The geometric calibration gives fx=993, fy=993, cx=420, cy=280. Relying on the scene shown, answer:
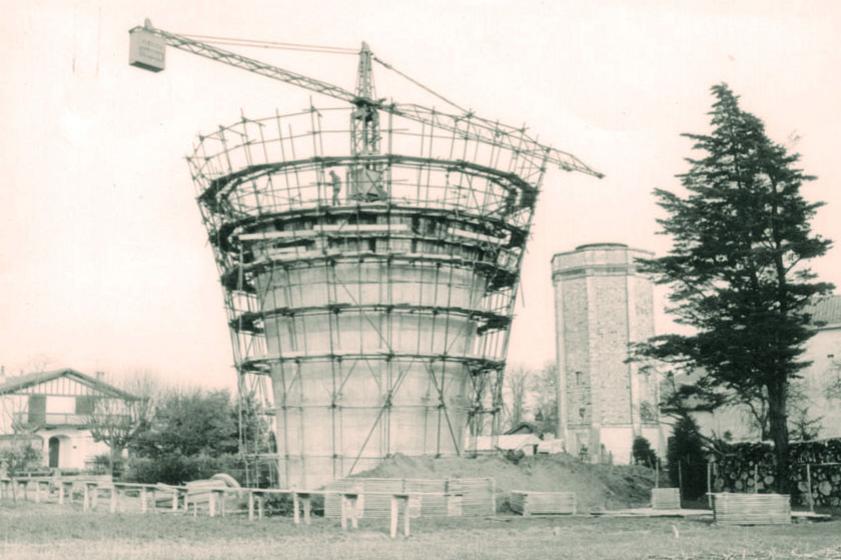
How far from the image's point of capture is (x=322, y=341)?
32.4 m

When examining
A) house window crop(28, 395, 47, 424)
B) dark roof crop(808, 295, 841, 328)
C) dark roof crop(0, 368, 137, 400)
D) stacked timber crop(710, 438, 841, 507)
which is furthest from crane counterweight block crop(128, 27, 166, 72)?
dark roof crop(808, 295, 841, 328)

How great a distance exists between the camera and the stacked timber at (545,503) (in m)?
26.3

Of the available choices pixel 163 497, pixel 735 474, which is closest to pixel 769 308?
pixel 735 474

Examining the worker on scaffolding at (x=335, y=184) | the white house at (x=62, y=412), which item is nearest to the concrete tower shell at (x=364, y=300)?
the worker on scaffolding at (x=335, y=184)

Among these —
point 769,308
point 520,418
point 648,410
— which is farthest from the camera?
point 520,418

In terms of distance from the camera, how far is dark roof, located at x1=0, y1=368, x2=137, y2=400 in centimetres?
5956

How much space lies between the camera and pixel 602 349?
5850 cm

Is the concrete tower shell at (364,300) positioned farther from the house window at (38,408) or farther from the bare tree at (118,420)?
the house window at (38,408)

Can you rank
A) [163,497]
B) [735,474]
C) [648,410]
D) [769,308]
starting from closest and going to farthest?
1. [769,308]
2. [735,474]
3. [163,497]
4. [648,410]

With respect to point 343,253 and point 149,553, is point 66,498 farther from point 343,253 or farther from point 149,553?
point 149,553

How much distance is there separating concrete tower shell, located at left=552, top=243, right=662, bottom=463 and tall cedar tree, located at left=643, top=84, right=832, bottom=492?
27.3 metres

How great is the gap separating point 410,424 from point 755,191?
12.9 m

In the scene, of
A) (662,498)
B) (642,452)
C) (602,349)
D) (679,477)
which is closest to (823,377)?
(642,452)

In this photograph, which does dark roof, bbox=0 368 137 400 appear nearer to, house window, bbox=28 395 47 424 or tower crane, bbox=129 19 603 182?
house window, bbox=28 395 47 424
